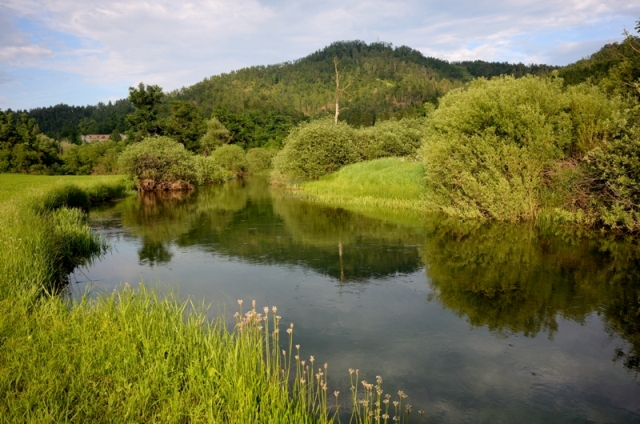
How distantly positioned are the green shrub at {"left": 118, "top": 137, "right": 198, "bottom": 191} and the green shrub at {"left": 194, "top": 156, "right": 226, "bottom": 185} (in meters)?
5.19

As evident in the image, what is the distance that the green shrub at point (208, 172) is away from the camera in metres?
45.5

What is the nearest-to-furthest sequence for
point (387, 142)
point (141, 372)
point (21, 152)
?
point (141, 372), point (387, 142), point (21, 152)

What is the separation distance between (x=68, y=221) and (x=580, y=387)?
49.1 feet

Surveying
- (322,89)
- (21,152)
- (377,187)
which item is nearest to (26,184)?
(377,187)

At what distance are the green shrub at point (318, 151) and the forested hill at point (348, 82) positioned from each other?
5782 cm

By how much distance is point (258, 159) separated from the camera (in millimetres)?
64312

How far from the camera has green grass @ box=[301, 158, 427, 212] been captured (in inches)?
894

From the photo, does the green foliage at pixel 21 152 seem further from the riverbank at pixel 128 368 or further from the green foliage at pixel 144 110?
the riverbank at pixel 128 368

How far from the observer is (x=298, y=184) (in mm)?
33688

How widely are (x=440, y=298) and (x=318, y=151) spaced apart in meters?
22.3

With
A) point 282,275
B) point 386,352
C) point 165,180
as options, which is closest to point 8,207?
point 282,275

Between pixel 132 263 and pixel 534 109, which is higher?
pixel 534 109

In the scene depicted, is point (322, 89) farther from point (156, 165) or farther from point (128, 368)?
point (128, 368)

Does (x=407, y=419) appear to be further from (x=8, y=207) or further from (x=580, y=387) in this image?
(x=8, y=207)
